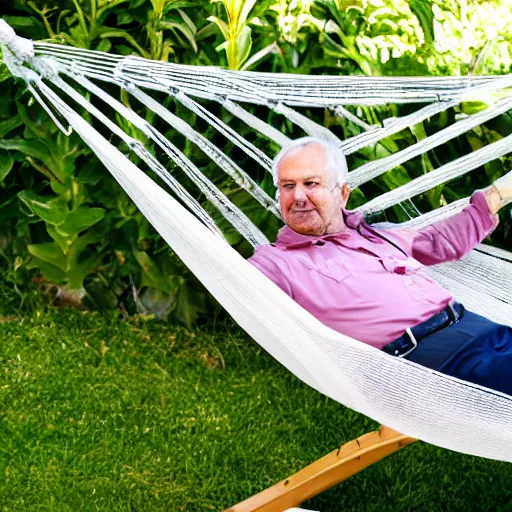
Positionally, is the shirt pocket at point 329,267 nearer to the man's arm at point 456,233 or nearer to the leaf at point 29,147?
the man's arm at point 456,233

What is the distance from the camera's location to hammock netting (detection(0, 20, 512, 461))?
1.86m

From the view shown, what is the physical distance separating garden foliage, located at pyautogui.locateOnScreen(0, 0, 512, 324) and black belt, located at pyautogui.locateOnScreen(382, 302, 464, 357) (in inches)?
42.6

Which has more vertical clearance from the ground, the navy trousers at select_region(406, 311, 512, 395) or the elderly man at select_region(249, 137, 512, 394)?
the elderly man at select_region(249, 137, 512, 394)

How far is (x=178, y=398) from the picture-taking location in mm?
3121

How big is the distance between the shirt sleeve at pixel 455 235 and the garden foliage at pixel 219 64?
2.44ft

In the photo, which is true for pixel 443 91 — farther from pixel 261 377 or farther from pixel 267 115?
pixel 261 377

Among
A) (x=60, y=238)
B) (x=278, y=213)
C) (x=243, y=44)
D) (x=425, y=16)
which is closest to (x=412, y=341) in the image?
(x=278, y=213)

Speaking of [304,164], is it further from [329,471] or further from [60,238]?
[60,238]

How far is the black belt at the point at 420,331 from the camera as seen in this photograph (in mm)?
2098

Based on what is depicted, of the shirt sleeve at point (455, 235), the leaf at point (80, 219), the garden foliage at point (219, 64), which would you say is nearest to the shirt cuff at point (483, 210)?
the shirt sleeve at point (455, 235)

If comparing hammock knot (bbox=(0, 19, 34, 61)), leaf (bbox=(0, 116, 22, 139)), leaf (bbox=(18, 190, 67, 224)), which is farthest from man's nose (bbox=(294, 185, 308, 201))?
leaf (bbox=(0, 116, 22, 139))

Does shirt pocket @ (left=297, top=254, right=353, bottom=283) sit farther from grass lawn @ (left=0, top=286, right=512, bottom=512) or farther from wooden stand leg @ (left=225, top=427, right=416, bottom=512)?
grass lawn @ (left=0, top=286, right=512, bottom=512)

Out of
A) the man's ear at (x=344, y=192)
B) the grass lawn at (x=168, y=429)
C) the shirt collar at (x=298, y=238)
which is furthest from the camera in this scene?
the grass lawn at (x=168, y=429)

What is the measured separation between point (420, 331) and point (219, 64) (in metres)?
1.47
